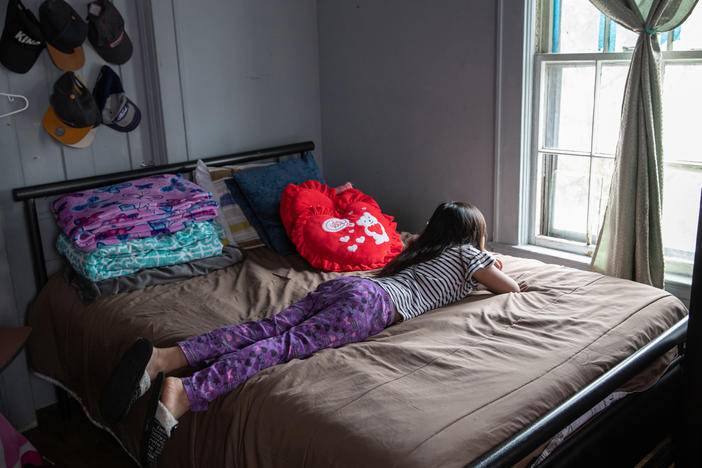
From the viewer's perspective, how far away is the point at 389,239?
276 centimetres

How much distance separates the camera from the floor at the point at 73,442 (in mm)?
2412

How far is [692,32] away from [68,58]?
243cm

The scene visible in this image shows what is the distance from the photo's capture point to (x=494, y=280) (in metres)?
2.19

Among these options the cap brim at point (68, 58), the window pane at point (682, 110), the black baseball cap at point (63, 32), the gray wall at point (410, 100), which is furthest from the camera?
the gray wall at point (410, 100)

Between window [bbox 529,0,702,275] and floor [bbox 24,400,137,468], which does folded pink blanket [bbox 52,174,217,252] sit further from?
window [bbox 529,0,702,275]

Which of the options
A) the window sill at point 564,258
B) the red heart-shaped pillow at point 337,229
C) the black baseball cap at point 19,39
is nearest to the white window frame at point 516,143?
the window sill at point 564,258

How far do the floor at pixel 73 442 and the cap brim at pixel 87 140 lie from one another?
1.11 metres

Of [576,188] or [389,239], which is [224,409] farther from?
→ [576,188]

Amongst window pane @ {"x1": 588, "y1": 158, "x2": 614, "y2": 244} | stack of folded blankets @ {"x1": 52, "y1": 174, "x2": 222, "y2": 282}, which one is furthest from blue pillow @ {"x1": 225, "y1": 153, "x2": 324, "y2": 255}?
window pane @ {"x1": 588, "y1": 158, "x2": 614, "y2": 244}

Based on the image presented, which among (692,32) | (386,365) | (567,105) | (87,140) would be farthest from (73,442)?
(692,32)

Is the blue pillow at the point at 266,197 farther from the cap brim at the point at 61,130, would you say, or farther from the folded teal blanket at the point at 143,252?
the cap brim at the point at 61,130

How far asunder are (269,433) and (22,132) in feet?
5.86

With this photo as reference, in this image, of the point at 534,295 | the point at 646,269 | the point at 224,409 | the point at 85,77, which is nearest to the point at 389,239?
the point at 534,295

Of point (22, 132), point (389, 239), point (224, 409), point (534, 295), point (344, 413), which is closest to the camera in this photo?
point (344, 413)
